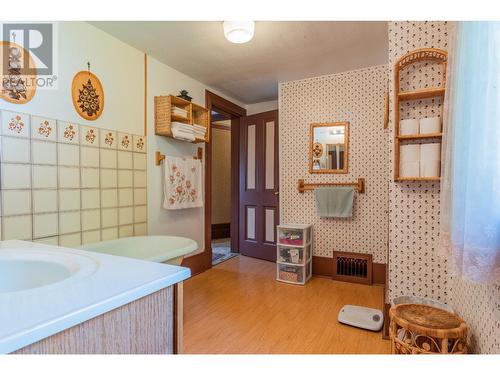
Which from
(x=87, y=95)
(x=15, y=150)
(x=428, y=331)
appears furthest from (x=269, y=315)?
(x=87, y=95)

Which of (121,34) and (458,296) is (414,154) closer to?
(458,296)

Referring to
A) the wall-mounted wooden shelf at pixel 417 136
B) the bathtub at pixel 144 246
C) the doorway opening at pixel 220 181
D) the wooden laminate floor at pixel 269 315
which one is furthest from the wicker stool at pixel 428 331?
the doorway opening at pixel 220 181

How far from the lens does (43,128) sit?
1828 millimetres

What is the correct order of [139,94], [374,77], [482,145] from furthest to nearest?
1. [374,77]
2. [139,94]
3. [482,145]

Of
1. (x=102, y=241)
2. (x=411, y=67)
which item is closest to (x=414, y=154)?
(x=411, y=67)

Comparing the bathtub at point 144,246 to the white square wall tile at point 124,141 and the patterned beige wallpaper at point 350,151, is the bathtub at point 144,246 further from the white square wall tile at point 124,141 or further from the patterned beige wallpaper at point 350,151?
the patterned beige wallpaper at point 350,151

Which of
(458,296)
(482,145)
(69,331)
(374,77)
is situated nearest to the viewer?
(69,331)

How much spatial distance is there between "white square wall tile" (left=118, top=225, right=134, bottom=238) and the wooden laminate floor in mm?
761

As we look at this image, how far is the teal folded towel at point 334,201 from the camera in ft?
9.69

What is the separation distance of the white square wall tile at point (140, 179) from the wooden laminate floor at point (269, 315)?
1087 mm

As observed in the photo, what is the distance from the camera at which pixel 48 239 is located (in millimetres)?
1867

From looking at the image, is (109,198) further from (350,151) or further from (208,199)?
(350,151)

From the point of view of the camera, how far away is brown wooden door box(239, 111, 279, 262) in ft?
12.1

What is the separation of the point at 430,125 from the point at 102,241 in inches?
→ 91.3
